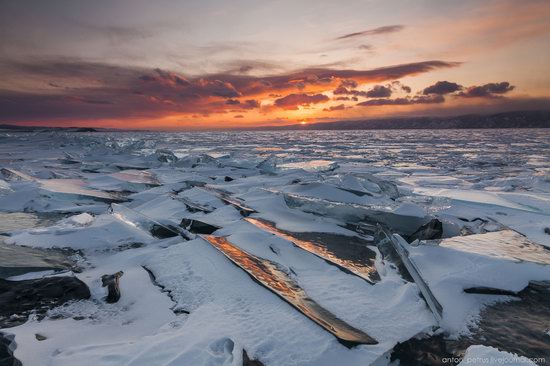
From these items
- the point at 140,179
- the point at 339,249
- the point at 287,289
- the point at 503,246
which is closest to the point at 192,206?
the point at 339,249

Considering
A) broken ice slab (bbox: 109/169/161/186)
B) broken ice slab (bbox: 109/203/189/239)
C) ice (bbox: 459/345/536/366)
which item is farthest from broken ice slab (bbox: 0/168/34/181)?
ice (bbox: 459/345/536/366)

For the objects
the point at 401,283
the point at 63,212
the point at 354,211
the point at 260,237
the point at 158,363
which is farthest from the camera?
the point at 63,212

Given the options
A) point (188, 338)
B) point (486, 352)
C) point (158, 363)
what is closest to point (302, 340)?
point (188, 338)

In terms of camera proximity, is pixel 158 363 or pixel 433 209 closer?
pixel 158 363

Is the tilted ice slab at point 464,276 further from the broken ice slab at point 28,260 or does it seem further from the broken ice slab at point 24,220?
the broken ice slab at point 24,220

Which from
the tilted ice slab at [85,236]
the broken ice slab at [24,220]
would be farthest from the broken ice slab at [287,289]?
the broken ice slab at [24,220]

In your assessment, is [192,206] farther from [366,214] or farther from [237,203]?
[366,214]

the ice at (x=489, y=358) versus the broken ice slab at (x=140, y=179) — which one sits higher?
the ice at (x=489, y=358)

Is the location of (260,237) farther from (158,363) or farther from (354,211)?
(158,363)
